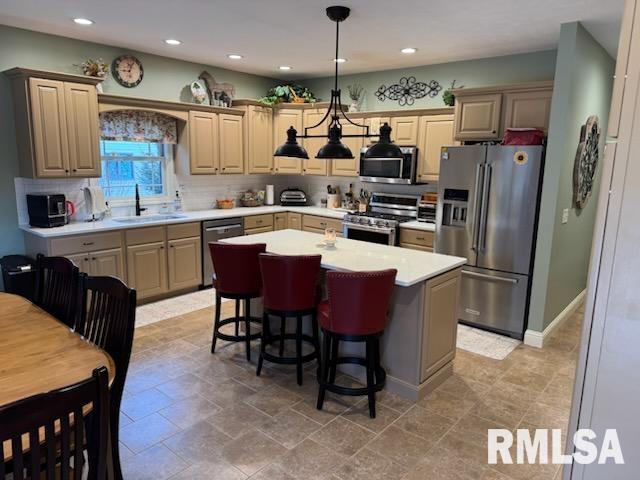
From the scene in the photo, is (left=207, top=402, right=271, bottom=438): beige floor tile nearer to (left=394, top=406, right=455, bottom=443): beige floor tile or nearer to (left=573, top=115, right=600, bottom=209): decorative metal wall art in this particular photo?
(left=394, top=406, right=455, bottom=443): beige floor tile

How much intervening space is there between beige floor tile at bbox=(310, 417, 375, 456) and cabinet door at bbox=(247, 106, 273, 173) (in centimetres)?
407

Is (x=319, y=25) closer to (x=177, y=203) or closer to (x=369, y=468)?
(x=177, y=203)

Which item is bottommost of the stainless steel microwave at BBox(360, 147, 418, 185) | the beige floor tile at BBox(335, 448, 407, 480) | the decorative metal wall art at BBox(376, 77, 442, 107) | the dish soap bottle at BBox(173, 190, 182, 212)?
the beige floor tile at BBox(335, 448, 407, 480)

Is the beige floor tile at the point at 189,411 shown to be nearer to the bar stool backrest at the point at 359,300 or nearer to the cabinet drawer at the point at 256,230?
the bar stool backrest at the point at 359,300

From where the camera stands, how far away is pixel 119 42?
4473mm

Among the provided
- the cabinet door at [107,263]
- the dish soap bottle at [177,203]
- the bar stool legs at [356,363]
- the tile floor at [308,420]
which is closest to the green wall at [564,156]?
the tile floor at [308,420]

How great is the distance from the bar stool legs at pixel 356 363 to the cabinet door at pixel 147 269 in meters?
2.55

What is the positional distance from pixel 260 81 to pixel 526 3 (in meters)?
4.01

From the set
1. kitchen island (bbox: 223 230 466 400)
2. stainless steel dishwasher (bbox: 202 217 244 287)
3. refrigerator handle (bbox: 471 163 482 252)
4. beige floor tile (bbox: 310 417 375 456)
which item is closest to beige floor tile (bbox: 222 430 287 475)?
beige floor tile (bbox: 310 417 375 456)

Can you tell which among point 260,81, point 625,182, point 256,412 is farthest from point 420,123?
point 625,182

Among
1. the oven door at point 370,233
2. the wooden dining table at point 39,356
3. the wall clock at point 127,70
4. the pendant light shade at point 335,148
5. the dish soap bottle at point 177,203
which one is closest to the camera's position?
the wooden dining table at point 39,356

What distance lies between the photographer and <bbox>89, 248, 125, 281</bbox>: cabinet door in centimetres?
427

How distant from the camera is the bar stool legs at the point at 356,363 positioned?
272 cm

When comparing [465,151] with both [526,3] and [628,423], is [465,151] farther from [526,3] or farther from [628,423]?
[628,423]
